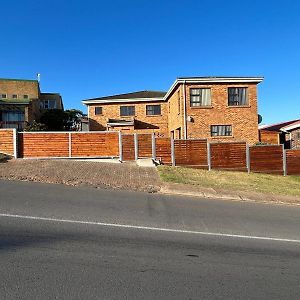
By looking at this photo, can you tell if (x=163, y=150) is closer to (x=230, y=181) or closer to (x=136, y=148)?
(x=136, y=148)

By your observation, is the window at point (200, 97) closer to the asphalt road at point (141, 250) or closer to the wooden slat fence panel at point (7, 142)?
the wooden slat fence panel at point (7, 142)

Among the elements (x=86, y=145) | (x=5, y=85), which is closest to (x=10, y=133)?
(x=86, y=145)

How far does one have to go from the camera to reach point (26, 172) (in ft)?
49.7

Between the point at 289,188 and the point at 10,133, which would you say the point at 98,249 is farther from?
the point at 10,133

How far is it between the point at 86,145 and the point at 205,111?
10.2m

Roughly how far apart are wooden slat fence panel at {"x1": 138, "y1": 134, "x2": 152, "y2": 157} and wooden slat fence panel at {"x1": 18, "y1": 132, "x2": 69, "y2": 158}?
403 centimetres

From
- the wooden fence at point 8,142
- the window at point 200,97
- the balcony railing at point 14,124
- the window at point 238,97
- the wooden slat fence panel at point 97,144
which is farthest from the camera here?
the balcony railing at point 14,124

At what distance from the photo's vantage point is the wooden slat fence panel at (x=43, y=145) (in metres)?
20.0

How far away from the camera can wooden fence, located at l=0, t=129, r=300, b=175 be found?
66.2 ft

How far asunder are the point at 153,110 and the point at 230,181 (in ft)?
66.7

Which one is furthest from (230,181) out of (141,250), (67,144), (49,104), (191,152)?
(49,104)

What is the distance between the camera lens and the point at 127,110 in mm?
36000

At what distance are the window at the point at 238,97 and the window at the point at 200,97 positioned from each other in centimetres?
164

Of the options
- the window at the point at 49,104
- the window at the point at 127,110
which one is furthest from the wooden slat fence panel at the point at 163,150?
the window at the point at 49,104
